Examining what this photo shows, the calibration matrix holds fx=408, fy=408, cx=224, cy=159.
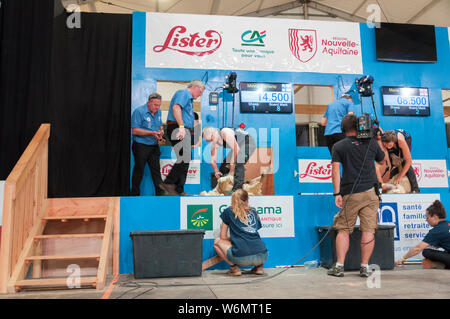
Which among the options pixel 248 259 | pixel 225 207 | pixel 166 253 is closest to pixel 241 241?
pixel 248 259

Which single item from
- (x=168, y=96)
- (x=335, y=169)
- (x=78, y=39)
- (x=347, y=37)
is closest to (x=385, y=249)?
(x=335, y=169)

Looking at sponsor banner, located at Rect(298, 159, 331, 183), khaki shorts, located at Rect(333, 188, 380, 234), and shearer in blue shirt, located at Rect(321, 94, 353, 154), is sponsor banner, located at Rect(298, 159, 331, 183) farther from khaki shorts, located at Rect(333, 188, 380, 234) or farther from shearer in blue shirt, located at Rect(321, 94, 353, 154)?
khaki shorts, located at Rect(333, 188, 380, 234)

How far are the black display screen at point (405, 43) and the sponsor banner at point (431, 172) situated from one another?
1.89 metres

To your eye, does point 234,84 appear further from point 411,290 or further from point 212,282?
point 411,290

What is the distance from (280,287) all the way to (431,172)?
17.0 feet

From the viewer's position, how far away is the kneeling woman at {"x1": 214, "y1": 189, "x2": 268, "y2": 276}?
165 inches

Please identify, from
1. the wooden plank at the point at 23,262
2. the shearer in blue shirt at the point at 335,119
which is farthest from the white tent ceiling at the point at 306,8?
the wooden plank at the point at 23,262

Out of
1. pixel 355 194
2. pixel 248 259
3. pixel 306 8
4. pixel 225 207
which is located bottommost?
pixel 248 259

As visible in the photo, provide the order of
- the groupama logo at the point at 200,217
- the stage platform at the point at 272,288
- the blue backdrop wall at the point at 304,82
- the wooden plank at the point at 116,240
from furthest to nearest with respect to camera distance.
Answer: the blue backdrop wall at the point at 304,82
the groupama logo at the point at 200,217
the wooden plank at the point at 116,240
the stage platform at the point at 272,288

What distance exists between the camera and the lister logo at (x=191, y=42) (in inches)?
269

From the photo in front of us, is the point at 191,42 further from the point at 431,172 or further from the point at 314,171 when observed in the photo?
the point at 431,172

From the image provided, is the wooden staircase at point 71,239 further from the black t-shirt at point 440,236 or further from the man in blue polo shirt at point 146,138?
the black t-shirt at point 440,236

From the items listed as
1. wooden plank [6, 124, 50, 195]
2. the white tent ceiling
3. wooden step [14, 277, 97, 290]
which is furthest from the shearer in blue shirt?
the white tent ceiling

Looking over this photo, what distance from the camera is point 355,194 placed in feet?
12.9
